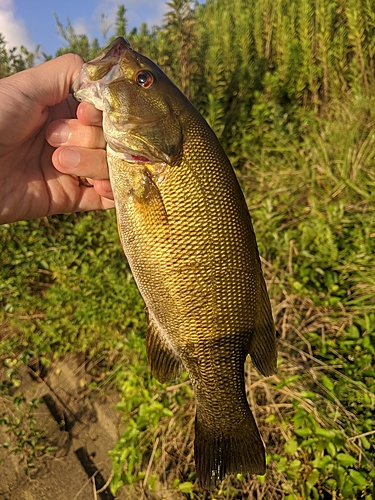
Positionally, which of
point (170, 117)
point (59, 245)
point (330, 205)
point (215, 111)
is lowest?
point (330, 205)

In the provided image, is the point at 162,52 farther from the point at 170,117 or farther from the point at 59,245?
the point at 170,117

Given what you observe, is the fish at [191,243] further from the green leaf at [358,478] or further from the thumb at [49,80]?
the green leaf at [358,478]

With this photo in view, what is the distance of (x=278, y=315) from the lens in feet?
9.02

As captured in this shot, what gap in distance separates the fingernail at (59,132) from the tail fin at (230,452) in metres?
1.34

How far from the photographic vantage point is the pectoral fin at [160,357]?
1481 millimetres

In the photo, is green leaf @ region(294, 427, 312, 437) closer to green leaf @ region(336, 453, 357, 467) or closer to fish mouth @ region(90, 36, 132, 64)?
green leaf @ region(336, 453, 357, 467)

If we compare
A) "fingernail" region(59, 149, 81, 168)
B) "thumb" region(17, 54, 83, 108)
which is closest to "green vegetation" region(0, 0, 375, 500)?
"fingernail" region(59, 149, 81, 168)

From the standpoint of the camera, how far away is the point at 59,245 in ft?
12.0

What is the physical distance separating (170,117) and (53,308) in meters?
2.58

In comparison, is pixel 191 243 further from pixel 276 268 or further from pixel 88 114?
pixel 276 268

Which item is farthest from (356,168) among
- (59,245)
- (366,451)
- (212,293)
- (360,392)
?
(59,245)

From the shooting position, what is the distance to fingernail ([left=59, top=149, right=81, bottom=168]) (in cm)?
169

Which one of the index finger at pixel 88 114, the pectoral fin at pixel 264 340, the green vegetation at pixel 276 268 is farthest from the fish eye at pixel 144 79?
the green vegetation at pixel 276 268

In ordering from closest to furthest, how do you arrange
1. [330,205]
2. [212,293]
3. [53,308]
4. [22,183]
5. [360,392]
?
[212,293] < [22,183] < [360,392] < [330,205] < [53,308]
